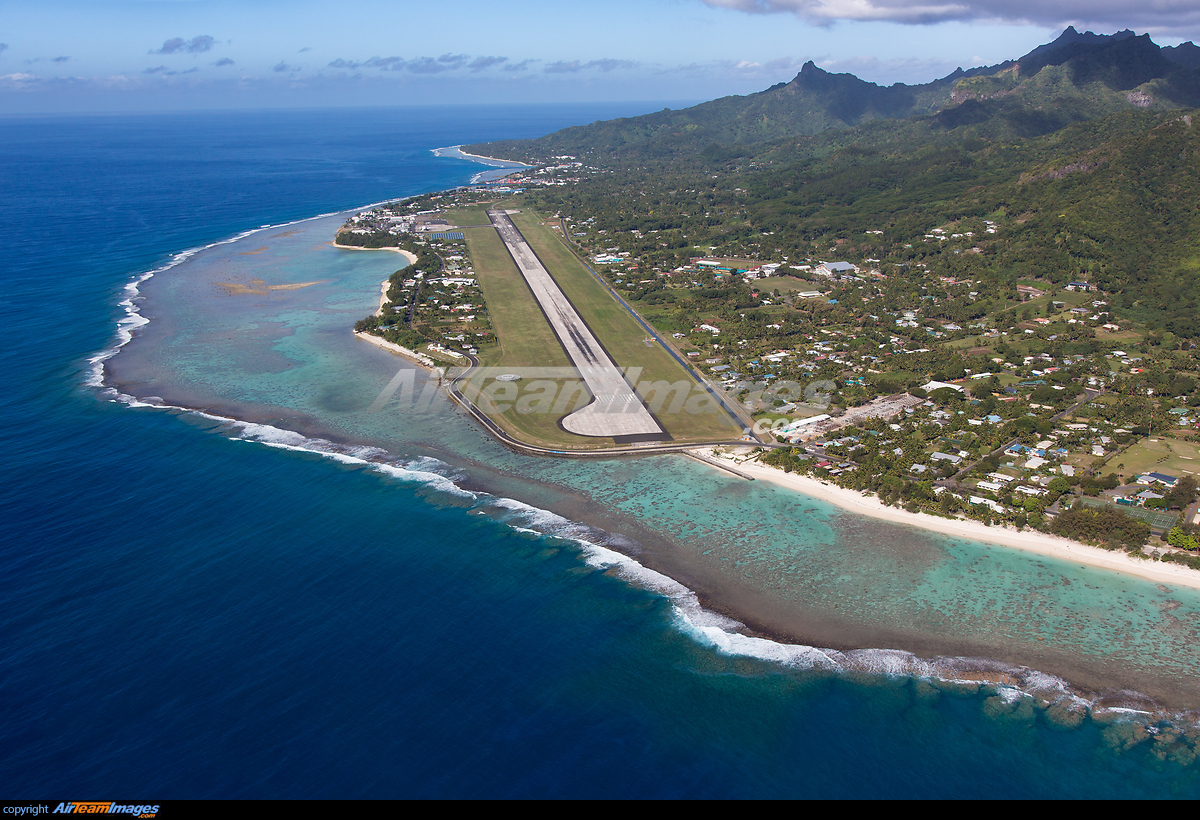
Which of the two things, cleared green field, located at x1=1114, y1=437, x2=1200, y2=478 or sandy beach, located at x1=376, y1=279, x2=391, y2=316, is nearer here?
cleared green field, located at x1=1114, y1=437, x2=1200, y2=478

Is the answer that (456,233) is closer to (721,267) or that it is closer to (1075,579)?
(721,267)

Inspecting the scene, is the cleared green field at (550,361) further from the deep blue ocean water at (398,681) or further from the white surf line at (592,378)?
the deep blue ocean water at (398,681)

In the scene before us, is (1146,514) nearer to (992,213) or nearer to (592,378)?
(592,378)

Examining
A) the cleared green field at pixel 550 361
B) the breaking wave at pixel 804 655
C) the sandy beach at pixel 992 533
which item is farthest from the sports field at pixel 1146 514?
the cleared green field at pixel 550 361

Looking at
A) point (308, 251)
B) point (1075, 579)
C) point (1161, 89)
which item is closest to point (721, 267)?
point (308, 251)

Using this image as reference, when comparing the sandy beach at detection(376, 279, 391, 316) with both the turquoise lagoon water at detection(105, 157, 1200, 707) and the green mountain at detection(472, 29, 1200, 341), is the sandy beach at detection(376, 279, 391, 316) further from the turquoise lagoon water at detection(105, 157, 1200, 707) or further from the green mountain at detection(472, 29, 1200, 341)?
the green mountain at detection(472, 29, 1200, 341)

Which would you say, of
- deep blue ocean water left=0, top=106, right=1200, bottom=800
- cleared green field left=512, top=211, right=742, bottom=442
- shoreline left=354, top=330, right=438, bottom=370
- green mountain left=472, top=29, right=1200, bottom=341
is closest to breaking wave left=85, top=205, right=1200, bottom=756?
deep blue ocean water left=0, top=106, right=1200, bottom=800

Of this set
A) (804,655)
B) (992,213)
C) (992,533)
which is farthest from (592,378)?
(992,213)
